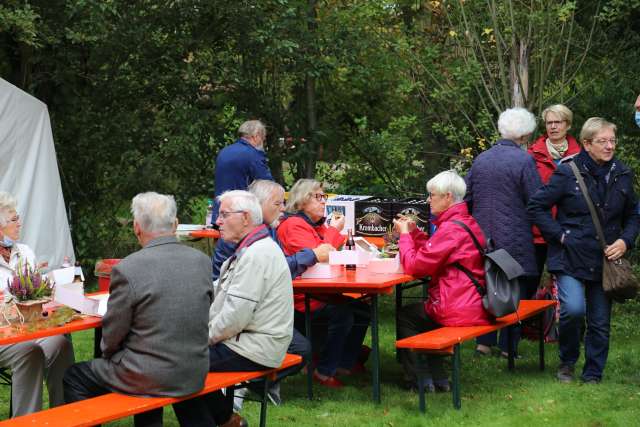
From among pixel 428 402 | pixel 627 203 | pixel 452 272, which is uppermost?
pixel 627 203

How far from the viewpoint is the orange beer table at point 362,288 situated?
6.16 m

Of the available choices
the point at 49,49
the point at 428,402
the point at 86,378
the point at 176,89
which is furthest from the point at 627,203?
the point at 49,49

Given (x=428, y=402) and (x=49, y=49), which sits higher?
(x=49, y=49)

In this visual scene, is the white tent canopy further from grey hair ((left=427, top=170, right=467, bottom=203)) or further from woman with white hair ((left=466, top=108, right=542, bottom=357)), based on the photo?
grey hair ((left=427, top=170, right=467, bottom=203))

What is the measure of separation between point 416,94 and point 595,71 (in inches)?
74.2

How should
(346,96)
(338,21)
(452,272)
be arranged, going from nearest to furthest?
(452,272), (338,21), (346,96)

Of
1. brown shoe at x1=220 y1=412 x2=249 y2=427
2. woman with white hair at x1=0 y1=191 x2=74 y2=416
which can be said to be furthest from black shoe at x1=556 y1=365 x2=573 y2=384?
woman with white hair at x1=0 y1=191 x2=74 y2=416

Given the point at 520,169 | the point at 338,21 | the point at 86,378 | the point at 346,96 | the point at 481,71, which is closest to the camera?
the point at 86,378

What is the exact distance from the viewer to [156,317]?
180 inches

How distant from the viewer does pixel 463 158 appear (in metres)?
11.1

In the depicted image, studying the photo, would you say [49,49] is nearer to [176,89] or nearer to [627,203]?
[176,89]

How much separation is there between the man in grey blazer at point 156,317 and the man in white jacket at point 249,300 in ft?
1.11

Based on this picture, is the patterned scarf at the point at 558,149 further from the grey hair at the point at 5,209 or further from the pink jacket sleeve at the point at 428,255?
the grey hair at the point at 5,209

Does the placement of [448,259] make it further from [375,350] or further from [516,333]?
[516,333]
